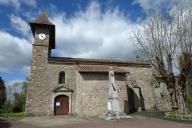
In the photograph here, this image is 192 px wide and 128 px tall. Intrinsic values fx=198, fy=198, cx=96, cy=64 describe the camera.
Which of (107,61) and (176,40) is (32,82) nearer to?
(107,61)

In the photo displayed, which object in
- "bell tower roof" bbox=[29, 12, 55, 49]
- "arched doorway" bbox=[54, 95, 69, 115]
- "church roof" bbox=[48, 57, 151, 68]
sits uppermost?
"bell tower roof" bbox=[29, 12, 55, 49]

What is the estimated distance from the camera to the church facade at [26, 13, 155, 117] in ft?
66.9

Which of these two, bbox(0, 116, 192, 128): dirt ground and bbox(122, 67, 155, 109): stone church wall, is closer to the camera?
bbox(0, 116, 192, 128): dirt ground

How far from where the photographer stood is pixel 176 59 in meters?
18.3

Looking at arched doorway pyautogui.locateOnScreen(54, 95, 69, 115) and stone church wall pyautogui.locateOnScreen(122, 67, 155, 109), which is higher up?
stone church wall pyautogui.locateOnScreen(122, 67, 155, 109)

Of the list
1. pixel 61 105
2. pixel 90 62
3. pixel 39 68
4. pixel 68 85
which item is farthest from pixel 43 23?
pixel 61 105

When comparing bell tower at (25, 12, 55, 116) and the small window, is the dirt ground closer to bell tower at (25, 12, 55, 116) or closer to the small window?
bell tower at (25, 12, 55, 116)

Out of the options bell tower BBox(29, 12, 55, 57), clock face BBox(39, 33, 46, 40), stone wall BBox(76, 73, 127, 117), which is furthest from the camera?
clock face BBox(39, 33, 46, 40)

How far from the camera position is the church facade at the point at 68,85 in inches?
803

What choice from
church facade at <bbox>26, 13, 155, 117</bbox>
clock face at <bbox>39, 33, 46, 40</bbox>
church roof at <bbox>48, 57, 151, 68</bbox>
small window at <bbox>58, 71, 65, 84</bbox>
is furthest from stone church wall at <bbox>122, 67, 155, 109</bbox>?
clock face at <bbox>39, 33, 46, 40</bbox>

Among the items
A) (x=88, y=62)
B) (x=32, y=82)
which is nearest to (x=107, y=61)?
(x=88, y=62)

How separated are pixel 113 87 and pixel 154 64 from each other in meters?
4.89

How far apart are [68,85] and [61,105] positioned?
2.33 meters

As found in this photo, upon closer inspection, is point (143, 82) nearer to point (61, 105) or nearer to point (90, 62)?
point (90, 62)
